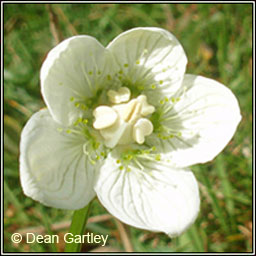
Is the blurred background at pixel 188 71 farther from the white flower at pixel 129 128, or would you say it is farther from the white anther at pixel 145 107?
the white anther at pixel 145 107

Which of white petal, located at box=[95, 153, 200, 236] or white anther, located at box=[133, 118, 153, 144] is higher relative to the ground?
white anther, located at box=[133, 118, 153, 144]

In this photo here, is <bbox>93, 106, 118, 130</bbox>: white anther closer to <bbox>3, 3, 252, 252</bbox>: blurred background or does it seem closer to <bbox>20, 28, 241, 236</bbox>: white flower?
<bbox>20, 28, 241, 236</bbox>: white flower

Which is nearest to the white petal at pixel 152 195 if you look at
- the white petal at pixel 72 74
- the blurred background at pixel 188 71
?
the white petal at pixel 72 74

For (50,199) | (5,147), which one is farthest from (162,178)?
(5,147)

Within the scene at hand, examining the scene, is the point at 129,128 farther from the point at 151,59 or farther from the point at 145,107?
the point at 151,59

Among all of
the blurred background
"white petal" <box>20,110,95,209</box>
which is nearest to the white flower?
"white petal" <box>20,110,95,209</box>

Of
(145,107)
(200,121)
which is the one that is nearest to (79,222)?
(145,107)
